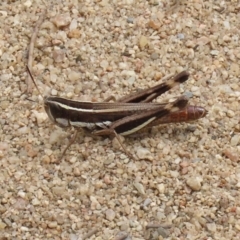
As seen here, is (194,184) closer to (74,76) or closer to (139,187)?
(139,187)

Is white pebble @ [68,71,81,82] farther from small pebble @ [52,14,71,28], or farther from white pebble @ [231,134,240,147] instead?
white pebble @ [231,134,240,147]

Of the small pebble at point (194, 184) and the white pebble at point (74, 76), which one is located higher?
the white pebble at point (74, 76)

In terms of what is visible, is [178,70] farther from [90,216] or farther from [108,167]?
[90,216]

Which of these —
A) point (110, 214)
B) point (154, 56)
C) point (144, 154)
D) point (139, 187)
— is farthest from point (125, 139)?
point (154, 56)

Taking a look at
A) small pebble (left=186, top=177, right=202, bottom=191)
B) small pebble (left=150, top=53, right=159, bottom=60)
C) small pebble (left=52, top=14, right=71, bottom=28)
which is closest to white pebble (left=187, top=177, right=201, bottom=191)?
small pebble (left=186, top=177, right=202, bottom=191)

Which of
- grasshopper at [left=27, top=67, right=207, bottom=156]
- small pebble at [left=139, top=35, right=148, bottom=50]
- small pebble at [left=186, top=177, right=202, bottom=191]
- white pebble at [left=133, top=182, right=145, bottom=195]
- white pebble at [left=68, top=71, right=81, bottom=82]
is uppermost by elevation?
small pebble at [left=139, top=35, right=148, bottom=50]

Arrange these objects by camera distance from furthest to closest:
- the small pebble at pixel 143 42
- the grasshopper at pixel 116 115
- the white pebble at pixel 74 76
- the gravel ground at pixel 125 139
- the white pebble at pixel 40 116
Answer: the small pebble at pixel 143 42 → the white pebble at pixel 74 76 → the white pebble at pixel 40 116 → the grasshopper at pixel 116 115 → the gravel ground at pixel 125 139

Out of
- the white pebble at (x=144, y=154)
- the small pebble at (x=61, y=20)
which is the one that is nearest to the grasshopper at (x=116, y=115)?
the white pebble at (x=144, y=154)

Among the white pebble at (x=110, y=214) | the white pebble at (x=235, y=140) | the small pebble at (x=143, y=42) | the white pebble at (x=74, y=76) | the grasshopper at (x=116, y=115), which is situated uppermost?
the small pebble at (x=143, y=42)

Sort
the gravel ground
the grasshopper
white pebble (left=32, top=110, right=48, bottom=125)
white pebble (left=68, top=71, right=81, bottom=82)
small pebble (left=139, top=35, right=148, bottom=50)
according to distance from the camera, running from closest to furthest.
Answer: the gravel ground → the grasshopper → white pebble (left=32, top=110, right=48, bottom=125) → white pebble (left=68, top=71, right=81, bottom=82) → small pebble (left=139, top=35, right=148, bottom=50)

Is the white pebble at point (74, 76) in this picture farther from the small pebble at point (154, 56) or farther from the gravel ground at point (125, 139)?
the small pebble at point (154, 56)
